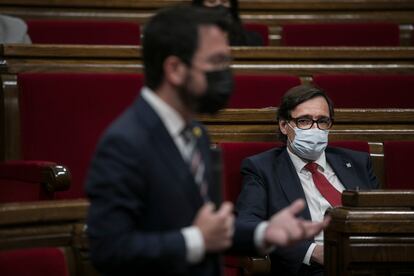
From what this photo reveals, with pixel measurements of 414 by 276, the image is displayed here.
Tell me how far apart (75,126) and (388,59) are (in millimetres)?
459

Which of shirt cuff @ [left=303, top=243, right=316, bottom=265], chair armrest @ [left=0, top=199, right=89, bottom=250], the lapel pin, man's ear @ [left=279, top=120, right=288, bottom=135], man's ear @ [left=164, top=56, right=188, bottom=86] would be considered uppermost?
man's ear @ [left=164, top=56, right=188, bottom=86]

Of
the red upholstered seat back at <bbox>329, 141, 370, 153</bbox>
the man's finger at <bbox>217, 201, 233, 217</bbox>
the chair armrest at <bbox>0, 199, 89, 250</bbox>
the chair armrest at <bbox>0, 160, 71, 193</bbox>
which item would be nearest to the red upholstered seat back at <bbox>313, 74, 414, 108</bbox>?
the red upholstered seat back at <bbox>329, 141, 370, 153</bbox>

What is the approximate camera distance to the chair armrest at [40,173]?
86 cm

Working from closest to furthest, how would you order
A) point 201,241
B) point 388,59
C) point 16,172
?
1. point 201,241
2. point 16,172
3. point 388,59

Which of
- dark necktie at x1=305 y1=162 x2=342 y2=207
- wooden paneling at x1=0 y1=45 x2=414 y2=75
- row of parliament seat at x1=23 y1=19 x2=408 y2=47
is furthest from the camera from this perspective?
row of parliament seat at x1=23 y1=19 x2=408 y2=47

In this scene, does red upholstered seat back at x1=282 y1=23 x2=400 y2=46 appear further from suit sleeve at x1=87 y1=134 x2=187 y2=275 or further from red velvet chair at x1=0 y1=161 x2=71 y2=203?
suit sleeve at x1=87 y1=134 x2=187 y2=275

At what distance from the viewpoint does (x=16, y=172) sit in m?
0.93

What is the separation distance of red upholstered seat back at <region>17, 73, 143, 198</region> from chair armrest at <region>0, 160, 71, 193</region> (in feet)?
0.23

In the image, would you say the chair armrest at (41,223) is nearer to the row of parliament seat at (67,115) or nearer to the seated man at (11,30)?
the row of parliament seat at (67,115)

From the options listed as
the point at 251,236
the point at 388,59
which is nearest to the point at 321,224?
the point at 251,236

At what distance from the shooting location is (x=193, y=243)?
450 millimetres

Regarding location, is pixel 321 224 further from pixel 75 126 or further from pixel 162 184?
pixel 75 126

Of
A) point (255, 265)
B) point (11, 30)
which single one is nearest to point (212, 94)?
point (255, 265)

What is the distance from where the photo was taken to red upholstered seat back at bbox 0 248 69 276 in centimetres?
56
